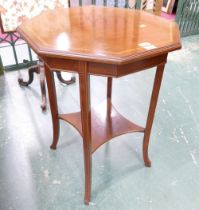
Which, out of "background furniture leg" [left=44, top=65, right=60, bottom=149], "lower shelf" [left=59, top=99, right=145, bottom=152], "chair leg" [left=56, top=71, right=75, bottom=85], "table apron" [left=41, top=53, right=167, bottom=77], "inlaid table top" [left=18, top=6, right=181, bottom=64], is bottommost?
"chair leg" [left=56, top=71, right=75, bottom=85]

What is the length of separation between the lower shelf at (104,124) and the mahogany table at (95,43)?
3 centimetres

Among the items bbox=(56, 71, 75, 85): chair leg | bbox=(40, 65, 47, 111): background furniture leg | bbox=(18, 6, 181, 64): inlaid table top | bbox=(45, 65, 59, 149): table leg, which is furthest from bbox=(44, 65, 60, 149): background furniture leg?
bbox=(56, 71, 75, 85): chair leg

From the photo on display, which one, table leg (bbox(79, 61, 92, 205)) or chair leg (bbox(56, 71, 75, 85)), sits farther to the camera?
chair leg (bbox(56, 71, 75, 85))

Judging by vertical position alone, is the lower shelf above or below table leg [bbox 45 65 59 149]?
below

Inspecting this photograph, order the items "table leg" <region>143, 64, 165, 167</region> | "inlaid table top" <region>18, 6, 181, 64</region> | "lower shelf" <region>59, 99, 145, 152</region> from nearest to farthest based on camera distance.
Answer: "inlaid table top" <region>18, 6, 181, 64</region> → "table leg" <region>143, 64, 165, 167</region> → "lower shelf" <region>59, 99, 145, 152</region>

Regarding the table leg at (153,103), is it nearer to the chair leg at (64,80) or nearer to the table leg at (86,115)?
the table leg at (86,115)

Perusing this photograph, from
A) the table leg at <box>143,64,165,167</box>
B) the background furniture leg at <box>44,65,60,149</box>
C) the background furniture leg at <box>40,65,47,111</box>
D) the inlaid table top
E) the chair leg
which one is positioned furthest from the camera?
the chair leg

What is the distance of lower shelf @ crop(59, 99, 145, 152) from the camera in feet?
4.00

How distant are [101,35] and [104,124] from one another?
578 mm

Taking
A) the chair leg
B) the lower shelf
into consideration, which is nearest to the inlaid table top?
the lower shelf

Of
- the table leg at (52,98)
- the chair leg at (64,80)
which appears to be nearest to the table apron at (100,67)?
the table leg at (52,98)

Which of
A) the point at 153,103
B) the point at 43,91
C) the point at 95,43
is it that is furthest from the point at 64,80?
the point at 95,43

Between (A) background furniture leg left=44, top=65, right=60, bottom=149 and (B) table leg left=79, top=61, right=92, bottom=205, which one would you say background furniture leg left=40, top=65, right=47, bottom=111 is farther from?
(B) table leg left=79, top=61, right=92, bottom=205

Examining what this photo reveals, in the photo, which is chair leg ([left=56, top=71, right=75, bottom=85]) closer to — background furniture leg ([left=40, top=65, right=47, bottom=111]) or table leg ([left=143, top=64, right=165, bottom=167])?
background furniture leg ([left=40, top=65, right=47, bottom=111])
